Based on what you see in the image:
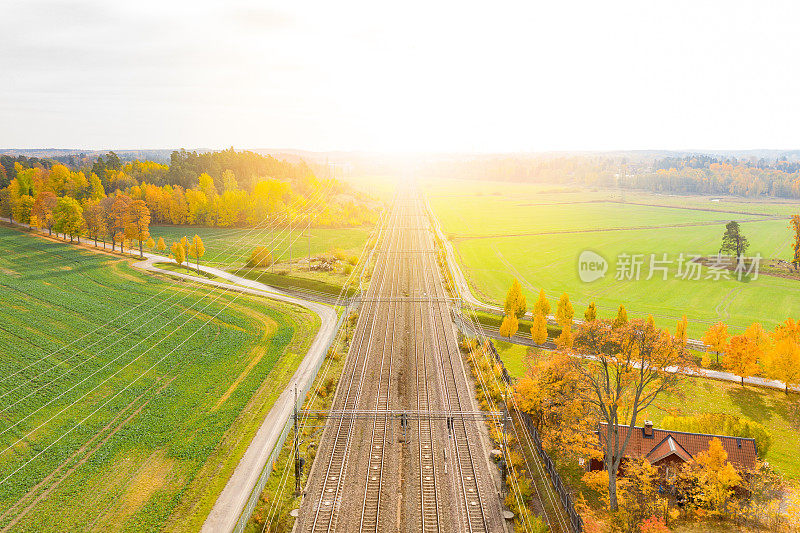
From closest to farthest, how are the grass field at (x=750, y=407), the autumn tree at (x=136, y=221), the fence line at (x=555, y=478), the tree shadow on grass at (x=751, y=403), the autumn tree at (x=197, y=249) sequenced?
the fence line at (x=555, y=478) → the grass field at (x=750, y=407) → the tree shadow on grass at (x=751, y=403) → the autumn tree at (x=197, y=249) → the autumn tree at (x=136, y=221)

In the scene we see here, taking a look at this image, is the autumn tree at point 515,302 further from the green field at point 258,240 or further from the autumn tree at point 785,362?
the green field at point 258,240

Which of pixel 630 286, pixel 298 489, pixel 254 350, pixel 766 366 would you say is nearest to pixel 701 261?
pixel 630 286

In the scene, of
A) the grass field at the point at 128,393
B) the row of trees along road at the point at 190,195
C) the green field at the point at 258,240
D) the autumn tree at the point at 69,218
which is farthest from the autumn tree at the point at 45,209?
the grass field at the point at 128,393

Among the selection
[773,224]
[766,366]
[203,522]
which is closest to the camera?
[203,522]

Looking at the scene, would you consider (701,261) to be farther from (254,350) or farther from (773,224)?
(254,350)

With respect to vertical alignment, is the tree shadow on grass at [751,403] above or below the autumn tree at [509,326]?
below

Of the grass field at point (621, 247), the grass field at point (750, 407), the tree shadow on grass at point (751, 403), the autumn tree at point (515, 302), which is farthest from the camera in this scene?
the grass field at point (621, 247)

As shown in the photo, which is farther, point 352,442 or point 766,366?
point 766,366
